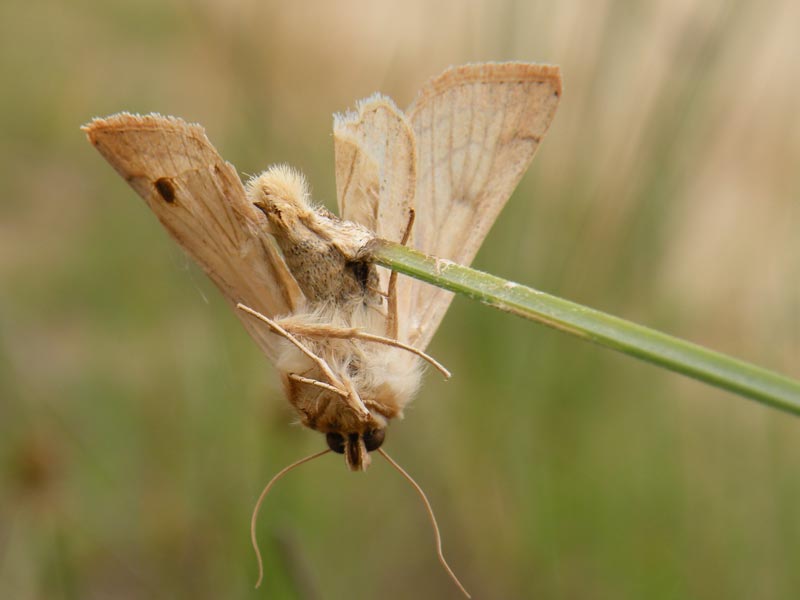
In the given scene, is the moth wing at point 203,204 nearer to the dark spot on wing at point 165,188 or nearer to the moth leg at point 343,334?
the dark spot on wing at point 165,188

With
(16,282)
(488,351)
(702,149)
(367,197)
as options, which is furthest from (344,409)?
(16,282)

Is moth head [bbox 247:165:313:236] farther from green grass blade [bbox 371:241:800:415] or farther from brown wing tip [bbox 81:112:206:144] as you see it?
green grass blade [bbox 371:241:800:415]

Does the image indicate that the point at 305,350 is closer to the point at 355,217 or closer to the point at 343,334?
the point at 343,334

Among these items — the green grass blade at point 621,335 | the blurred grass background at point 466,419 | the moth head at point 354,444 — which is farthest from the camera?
the blurred grass background at point 466,419

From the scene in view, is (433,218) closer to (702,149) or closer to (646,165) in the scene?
(646,165)

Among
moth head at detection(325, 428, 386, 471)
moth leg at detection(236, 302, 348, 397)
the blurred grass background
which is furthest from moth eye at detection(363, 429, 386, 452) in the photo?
the blurred grass background

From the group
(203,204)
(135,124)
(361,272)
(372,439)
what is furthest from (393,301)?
(135,124)

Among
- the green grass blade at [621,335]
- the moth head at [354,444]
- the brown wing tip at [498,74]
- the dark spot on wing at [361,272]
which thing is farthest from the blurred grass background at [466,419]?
the green grass blade at [621,335]
